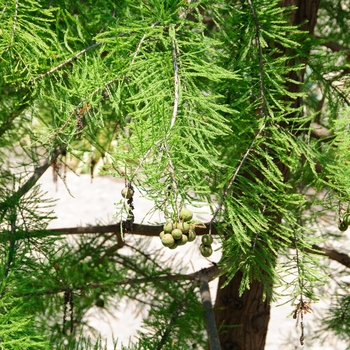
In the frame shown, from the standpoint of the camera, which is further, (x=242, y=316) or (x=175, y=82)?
(x=242, y=316)

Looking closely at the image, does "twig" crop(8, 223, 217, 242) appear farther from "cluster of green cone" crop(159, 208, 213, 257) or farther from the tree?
"cluster of green cone" crop(159, 208, 213, 257)

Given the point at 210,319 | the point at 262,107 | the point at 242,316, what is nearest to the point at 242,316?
the point at 242,316

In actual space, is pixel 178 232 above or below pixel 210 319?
below

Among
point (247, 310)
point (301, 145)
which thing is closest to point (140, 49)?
point (301, 145)

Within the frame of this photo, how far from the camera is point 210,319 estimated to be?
1.19 meters

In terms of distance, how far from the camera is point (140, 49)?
728mm

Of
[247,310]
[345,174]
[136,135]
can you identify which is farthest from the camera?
[247,310]

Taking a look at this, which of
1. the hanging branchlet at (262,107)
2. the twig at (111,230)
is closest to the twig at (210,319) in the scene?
the twig at (111,230)

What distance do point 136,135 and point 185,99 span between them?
76mm

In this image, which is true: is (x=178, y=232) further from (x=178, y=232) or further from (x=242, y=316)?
(x=242, y=316)

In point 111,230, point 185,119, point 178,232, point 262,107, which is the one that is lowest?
point 178,232

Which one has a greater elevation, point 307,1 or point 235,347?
point 307,1

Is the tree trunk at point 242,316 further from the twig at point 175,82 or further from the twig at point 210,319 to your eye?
the twig at point 175,82

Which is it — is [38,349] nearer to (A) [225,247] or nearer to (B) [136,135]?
(A) [225,247]
